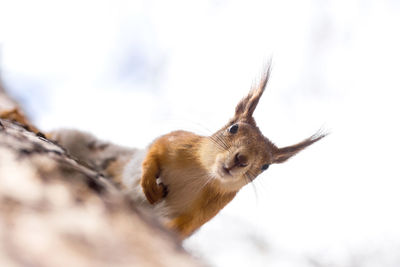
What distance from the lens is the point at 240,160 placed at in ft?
2.33

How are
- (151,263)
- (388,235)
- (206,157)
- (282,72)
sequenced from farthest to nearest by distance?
(388,235)
(282,72)
(206,157)
(151,263)

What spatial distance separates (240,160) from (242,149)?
2cm

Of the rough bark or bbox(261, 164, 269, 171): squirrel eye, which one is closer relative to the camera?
the rough bark

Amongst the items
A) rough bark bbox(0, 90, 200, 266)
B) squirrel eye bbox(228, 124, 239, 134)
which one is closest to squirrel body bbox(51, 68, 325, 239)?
squirrel eye bbox(228, 124, 239, 134)

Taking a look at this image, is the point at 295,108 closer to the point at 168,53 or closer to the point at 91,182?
the point at 168,53

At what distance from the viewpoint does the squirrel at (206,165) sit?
2.37 feet

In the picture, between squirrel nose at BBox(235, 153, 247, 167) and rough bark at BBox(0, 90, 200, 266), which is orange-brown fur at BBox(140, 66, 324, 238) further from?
rough bark at BBox(0, 90, 200, 266)

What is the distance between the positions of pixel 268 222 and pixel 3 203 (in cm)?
100

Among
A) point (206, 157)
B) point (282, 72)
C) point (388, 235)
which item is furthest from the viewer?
point (388, 235)

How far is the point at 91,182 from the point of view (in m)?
0.24

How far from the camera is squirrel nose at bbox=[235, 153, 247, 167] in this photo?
71 cm

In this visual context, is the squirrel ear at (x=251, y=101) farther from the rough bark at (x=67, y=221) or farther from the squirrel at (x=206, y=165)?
the rough bark at (x=67, y=221)

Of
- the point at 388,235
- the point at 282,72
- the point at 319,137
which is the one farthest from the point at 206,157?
the point at 388,235

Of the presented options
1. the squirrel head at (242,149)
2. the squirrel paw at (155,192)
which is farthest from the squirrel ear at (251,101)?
the squirrel paw at (155,192)
